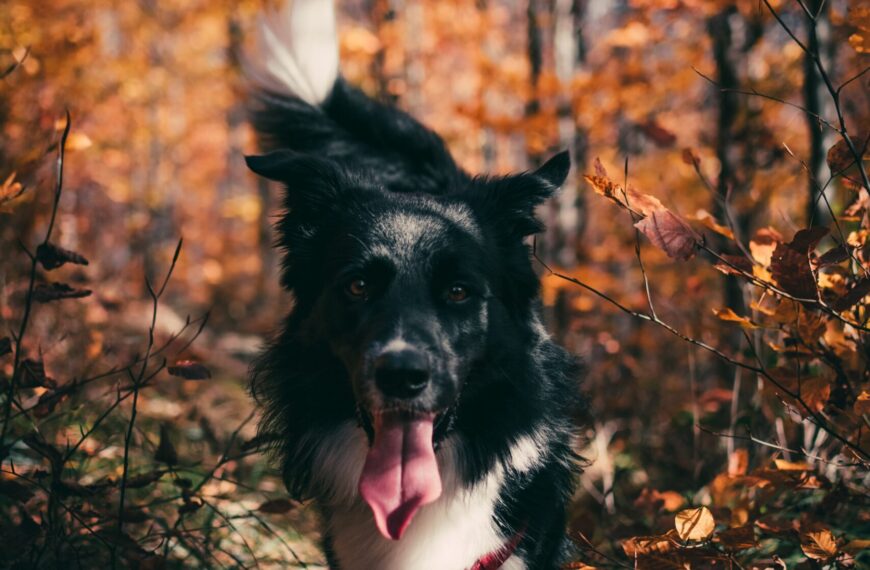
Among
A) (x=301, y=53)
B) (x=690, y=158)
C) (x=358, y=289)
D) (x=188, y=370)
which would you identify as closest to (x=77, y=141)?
(x=188, y=370)

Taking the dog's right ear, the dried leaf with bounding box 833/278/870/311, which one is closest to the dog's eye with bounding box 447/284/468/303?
the dog's right ear

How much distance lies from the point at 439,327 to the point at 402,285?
0.69 feet

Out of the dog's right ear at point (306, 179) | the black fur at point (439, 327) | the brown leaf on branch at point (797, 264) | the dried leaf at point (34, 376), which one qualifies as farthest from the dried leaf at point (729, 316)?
the dried leaf at point (34, 376)

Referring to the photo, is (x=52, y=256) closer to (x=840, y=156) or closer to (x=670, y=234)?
(x=670, y=234)

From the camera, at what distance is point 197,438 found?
5309 millimetres

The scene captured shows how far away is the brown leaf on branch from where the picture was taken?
205 centimetres

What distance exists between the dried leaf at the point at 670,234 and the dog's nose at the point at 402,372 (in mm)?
785

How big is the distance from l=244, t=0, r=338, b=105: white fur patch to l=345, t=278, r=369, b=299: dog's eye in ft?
7.32

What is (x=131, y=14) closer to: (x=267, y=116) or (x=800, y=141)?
(x=267, y=116)

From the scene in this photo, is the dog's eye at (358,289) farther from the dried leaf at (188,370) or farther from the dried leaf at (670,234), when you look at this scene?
the dried leaf at (670,234)

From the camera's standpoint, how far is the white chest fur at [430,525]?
2617 mm

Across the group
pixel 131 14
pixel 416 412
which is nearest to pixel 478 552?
pixel 416 412

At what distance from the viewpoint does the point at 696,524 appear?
2.18 metres

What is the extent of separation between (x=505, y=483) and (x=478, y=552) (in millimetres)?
267
